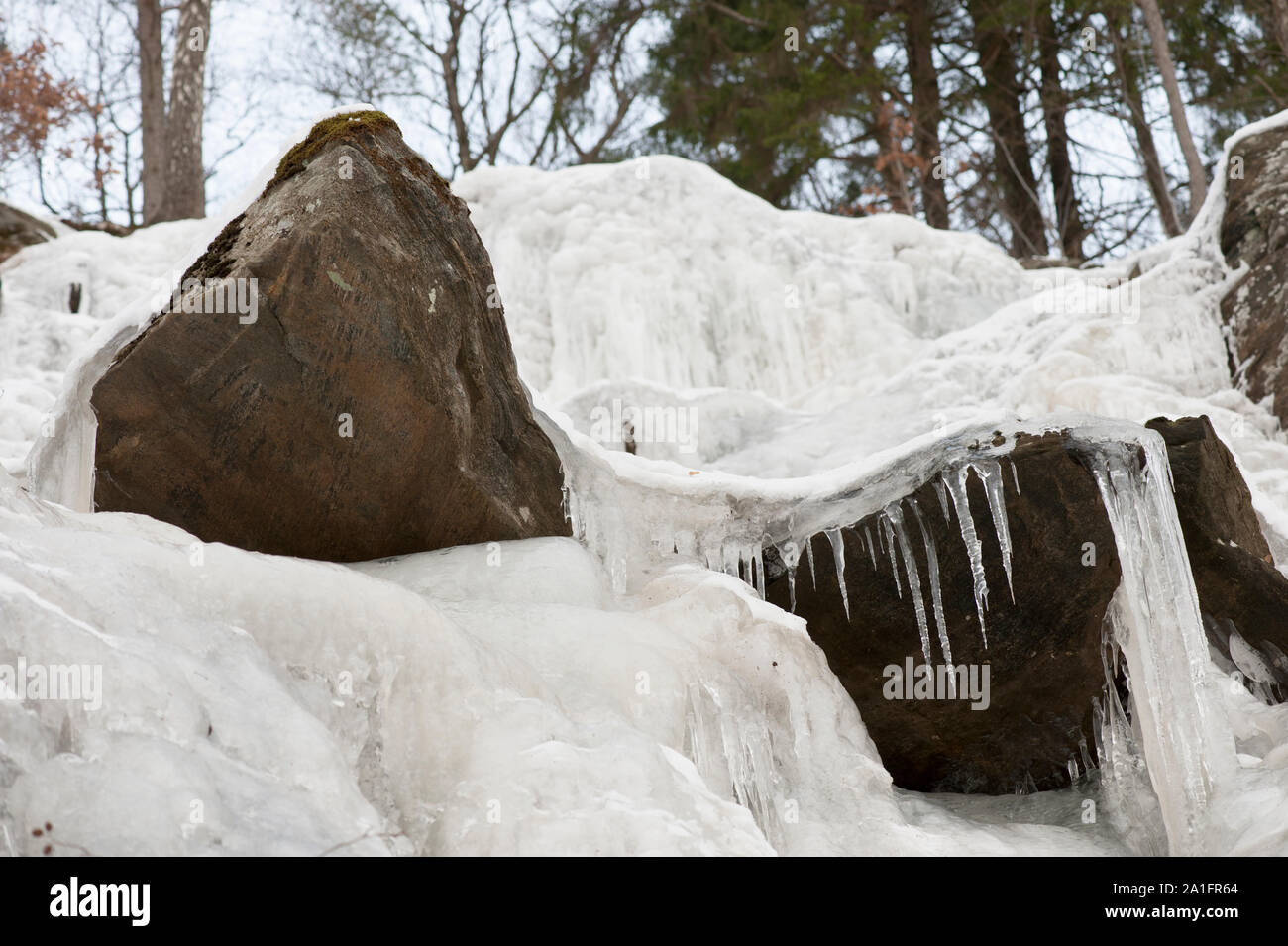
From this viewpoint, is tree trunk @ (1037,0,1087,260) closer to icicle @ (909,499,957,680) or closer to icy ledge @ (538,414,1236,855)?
icy ledge @ (538,414,1236,855)

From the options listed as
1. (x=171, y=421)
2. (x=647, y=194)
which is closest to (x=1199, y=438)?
(x=171, y=421)

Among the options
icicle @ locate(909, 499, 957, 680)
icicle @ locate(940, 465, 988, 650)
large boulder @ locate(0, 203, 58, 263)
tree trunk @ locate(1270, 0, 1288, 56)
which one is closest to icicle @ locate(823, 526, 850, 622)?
icicle @ locate(909, 499, 957, 680)

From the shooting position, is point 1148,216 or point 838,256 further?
point 1148,216

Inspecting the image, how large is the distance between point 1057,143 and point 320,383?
11.4 m

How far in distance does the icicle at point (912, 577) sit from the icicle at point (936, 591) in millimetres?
32

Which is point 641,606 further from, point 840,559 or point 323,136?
point 323,136

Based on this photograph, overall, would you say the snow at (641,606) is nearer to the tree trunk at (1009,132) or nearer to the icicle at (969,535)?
the icicle at (969,535)

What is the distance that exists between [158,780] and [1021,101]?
42.9ft

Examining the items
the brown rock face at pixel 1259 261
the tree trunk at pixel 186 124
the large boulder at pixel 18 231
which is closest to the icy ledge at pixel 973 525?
the brown rock face at pixel 1259 261

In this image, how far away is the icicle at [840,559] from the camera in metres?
4.39

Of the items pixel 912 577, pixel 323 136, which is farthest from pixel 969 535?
pixel 323 136

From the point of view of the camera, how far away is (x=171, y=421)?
3.58m
